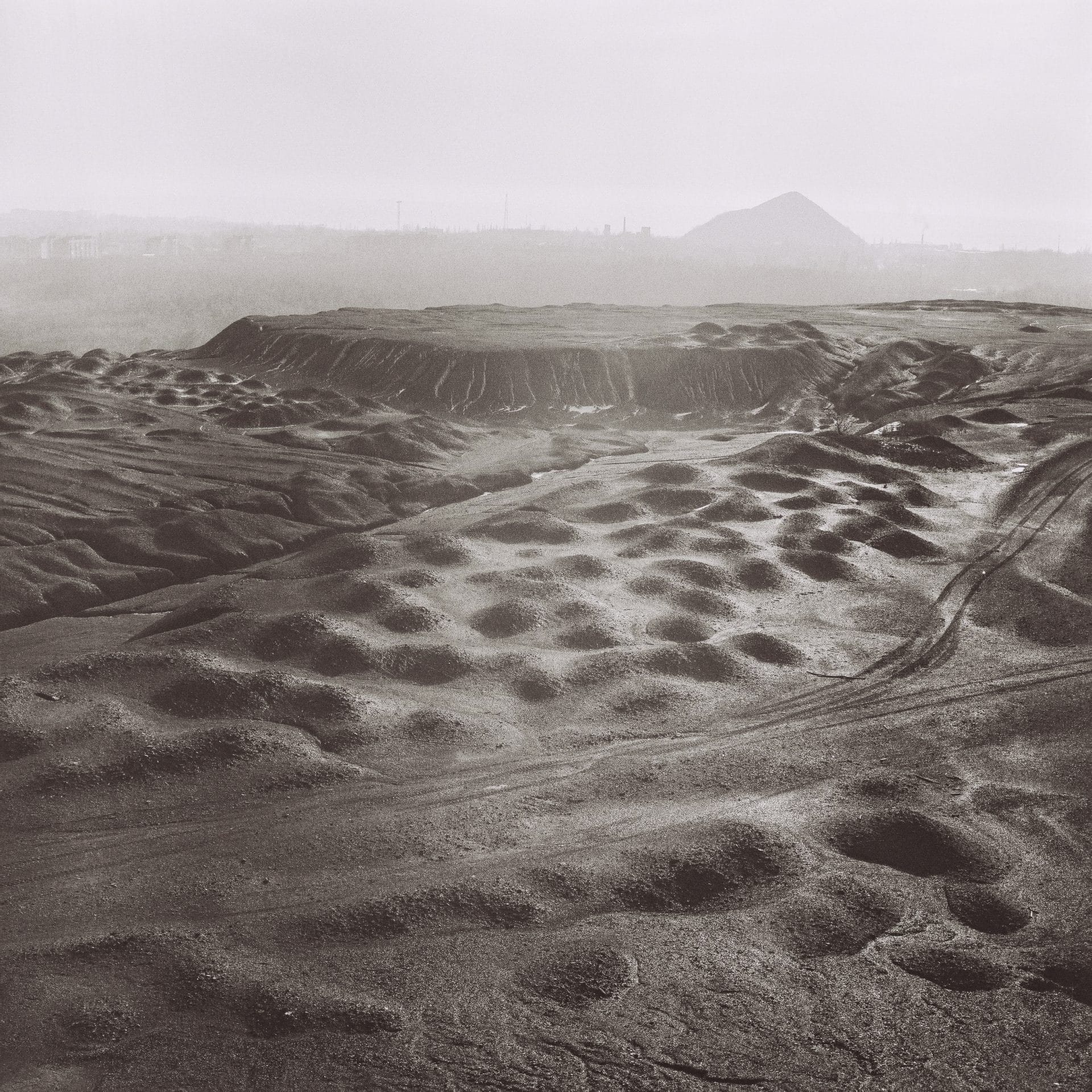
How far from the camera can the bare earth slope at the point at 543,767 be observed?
5723 mm

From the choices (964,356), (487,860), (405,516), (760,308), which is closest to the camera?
(487,860)

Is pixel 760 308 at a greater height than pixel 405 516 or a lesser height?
greater

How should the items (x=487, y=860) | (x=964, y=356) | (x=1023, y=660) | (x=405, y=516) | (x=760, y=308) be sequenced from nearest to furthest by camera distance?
(x=487, y=860)
(x=1023, y=660)
(x=405, y=516)
(x=964, y=356)
(x=760, y=308)

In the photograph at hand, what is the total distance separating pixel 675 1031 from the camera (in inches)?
223

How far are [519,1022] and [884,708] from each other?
5.18 metres

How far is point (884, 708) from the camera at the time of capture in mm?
9734

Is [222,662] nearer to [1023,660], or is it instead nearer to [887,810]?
[887,810]

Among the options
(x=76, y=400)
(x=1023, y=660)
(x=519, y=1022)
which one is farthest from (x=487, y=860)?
(x=76, y=400)

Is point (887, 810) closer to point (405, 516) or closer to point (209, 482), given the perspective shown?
point (405, 516)

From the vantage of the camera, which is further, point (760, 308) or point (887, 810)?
point (760, 308)

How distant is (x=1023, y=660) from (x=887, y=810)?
12.2 ft

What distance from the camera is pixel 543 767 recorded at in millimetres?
8633

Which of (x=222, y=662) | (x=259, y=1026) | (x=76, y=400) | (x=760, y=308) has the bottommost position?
(x=259, y=1026)

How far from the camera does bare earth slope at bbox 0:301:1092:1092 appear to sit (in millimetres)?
5723
